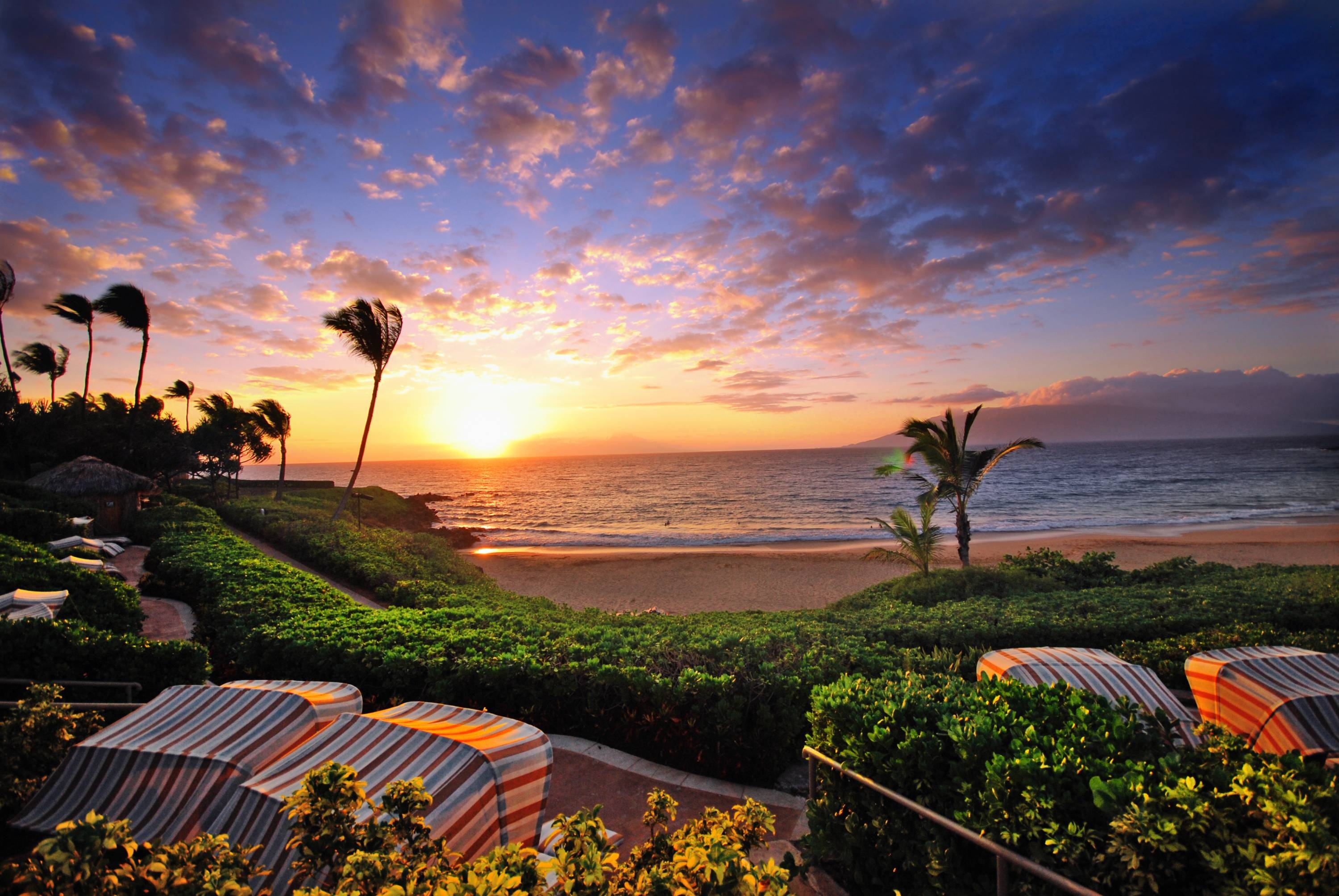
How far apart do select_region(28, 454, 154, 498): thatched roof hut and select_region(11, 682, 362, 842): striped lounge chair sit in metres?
20.3

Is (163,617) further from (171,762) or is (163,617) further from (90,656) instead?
(171,762)

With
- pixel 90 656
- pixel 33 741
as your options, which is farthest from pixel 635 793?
pixel 90 656

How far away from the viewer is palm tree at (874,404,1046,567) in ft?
51.0

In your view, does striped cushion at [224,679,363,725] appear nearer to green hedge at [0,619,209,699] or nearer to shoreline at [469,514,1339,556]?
green hedge at [0,619,209,699]

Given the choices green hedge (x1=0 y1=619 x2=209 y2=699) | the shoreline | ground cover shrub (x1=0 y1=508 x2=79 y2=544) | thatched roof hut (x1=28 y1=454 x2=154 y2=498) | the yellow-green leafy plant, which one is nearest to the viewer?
the yellow-green leafy plant

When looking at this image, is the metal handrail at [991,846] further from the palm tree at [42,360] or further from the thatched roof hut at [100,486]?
the palm tree at [42,360]

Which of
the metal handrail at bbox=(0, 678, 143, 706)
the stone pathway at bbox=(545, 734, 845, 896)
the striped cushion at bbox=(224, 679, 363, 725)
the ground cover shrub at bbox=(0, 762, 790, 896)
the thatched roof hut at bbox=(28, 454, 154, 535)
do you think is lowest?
the stone pathway at bbox=(545, 734, 845, 896)

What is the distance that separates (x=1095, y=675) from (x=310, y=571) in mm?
15551

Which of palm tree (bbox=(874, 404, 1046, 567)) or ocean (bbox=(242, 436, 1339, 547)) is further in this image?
ocean (bbox=(242, 436, 1339, 547))

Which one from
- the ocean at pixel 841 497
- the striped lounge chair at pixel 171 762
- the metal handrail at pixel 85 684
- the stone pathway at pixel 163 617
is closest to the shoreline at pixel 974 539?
the ocean at pixel 841 497

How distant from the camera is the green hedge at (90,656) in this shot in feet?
17.8

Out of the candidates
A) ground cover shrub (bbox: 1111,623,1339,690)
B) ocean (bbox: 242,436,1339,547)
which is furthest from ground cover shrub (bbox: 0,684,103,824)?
ocean (bbox: 242,436,1339,547)

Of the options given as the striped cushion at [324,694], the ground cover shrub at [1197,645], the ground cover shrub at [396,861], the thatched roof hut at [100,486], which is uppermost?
the thatched roof hut at [100,486]

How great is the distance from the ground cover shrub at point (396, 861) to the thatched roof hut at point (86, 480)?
2238cm
